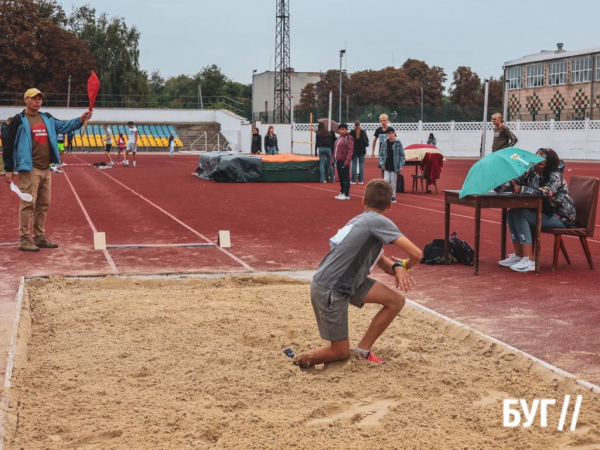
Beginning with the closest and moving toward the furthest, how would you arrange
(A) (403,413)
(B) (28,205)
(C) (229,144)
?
(A) (403,413) < (B) (28,205) < (C) (229,144)

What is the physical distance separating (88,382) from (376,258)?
2050 millimetres

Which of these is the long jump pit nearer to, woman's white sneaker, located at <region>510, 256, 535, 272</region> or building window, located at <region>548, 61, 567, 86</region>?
woman's white sneaker, located at <region>510, 256, 535, 272</region>

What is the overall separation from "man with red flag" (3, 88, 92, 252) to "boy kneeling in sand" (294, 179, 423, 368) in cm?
591

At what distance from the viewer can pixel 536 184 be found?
363 inches

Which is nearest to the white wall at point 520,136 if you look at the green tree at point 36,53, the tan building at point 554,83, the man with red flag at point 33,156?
the tan building at point 554,83

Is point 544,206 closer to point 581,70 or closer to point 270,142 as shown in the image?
point 270,142

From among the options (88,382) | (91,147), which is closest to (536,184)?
(88,382)

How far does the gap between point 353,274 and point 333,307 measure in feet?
0.85

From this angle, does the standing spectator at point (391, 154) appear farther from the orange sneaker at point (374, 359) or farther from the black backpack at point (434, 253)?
the orange sneaker at point (374, 359)

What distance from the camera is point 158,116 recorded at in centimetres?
6788

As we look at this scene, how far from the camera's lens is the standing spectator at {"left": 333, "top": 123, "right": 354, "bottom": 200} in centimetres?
1823

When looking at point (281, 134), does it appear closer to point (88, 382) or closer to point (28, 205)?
point (28, 205)

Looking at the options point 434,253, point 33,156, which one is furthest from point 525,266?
point 33,156

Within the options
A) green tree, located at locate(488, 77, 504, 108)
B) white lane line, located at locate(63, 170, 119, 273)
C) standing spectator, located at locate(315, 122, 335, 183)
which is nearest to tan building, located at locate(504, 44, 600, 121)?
green tree, located at locate(488, 77, 504, 108)
